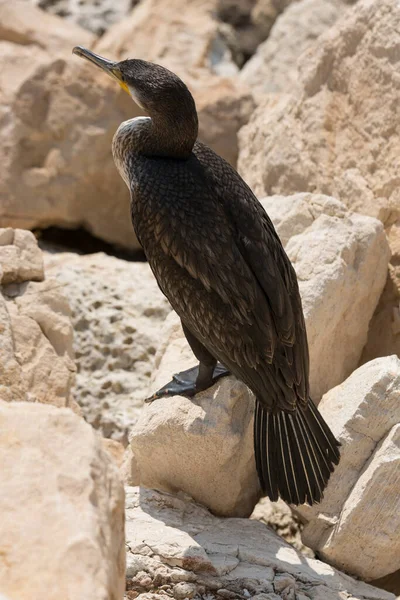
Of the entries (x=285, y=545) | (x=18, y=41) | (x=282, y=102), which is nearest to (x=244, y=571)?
(x=285, y=545)

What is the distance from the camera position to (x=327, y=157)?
506 centimetres

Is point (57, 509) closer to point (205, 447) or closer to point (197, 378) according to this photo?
point (205, 447)

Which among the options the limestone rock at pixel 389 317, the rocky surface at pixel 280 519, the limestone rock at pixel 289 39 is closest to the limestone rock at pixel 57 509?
the rocky surface at pixel 280 519

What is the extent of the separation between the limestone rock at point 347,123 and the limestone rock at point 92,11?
12.0 feet

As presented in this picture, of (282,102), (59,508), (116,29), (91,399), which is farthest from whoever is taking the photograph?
(116,29)

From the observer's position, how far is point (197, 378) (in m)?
4.03

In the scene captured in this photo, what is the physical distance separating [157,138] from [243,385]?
1.15 metres

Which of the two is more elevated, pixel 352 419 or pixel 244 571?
pixel 352 419

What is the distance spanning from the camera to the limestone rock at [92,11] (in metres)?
8.60

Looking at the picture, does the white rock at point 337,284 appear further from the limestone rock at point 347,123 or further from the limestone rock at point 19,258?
the limestone rock at point 19,258

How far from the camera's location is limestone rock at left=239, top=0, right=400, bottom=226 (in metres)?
4.82

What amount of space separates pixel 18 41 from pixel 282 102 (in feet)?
7.54

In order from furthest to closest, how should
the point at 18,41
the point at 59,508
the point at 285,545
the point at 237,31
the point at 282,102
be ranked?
1. the point at 237,31
2. the point at 18,41
3. the point at 282,102
4. the point at 285,545
5. the point at 59,508

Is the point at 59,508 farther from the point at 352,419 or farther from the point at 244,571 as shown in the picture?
the point at 352,419
